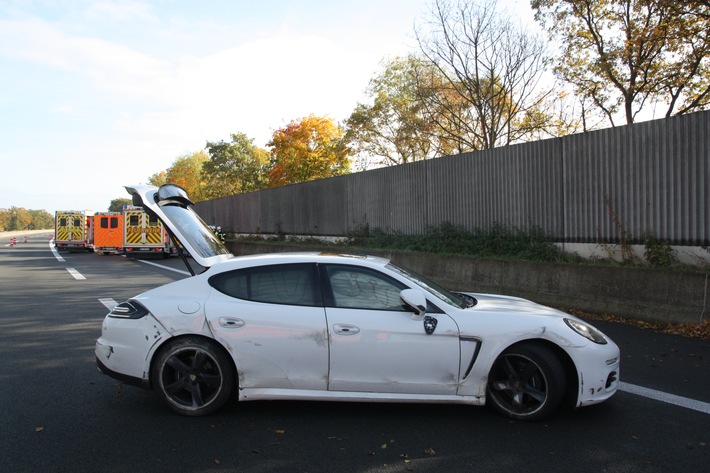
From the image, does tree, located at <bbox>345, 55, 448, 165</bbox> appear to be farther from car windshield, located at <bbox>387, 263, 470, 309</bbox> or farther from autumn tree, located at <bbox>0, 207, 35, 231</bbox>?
autumn tree, located at <bbox>0, 207, 35, 231</bbox>

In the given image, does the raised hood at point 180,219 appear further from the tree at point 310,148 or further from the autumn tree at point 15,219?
the autumn tree at point 15,219

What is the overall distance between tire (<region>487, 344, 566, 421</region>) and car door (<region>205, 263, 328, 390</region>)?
→ 1391 millimetres

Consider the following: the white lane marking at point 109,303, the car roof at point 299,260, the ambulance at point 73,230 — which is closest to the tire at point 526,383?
the car roof at point 299,260

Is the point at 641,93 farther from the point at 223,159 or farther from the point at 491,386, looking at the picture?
the point at 223,159

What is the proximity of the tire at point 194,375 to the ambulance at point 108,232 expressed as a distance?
87.5 feet

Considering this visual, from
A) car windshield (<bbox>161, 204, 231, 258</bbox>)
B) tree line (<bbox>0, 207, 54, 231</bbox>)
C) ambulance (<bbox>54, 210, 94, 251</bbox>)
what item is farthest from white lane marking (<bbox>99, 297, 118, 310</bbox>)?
tree line (<bbox>0, 207, 54, 231</bbox>)

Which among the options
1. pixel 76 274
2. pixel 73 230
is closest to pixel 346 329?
pixel 76 274

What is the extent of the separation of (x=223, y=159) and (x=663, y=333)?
4866cm

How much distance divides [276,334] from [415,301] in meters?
1.13

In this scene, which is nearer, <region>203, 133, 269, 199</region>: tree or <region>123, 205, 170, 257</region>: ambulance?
<region>123, 205, 170, 257</region>: ambulance

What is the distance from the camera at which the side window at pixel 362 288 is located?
14.5ft

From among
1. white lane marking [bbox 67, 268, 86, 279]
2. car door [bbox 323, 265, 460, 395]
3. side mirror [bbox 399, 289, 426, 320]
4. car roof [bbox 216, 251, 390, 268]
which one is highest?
car roof [bbox 216, 251, 390, 268]

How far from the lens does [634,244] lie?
965cm

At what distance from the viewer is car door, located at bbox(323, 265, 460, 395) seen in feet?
14.0
